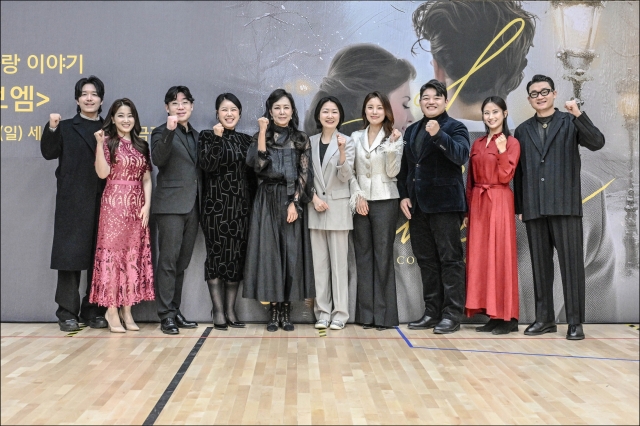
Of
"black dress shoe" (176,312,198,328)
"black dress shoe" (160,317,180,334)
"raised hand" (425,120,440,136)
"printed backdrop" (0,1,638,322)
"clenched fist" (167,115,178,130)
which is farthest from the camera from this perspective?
"printed backdrop" (0,1,638,322)

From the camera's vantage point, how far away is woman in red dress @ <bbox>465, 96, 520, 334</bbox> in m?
4.51

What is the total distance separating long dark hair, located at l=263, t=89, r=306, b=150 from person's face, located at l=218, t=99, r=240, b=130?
22cm

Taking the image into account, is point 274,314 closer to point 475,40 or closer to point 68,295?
point 68,295

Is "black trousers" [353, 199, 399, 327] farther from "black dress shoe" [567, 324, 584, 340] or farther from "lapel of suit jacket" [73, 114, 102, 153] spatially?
"lapel of suit jacket" [73, 114, 102, 153]

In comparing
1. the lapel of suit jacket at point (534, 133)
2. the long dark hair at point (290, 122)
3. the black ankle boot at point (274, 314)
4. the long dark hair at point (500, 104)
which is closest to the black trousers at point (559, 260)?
the lapel of suit jacket at point (534, 133)

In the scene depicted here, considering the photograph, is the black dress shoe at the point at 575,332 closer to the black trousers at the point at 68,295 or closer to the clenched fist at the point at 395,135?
the clenched fist at the point at 395,135

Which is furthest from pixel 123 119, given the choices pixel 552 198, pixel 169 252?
pixel 552 198

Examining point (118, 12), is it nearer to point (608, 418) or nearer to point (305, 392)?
point (305, 392)

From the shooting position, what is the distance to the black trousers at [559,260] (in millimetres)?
4457

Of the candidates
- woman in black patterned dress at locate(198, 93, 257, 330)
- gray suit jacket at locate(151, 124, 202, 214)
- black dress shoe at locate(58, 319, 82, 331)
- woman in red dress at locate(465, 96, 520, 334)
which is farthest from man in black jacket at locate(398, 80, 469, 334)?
black dress shoe at locate(58, 319, 82, 331)

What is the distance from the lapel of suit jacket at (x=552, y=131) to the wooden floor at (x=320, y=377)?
1194 mm

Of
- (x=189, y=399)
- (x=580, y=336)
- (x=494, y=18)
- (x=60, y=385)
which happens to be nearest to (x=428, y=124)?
(x=494, y=18)

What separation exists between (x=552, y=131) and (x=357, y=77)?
4.51 feet

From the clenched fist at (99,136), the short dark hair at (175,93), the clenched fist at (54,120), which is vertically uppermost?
the short dark hair at (175,93)
